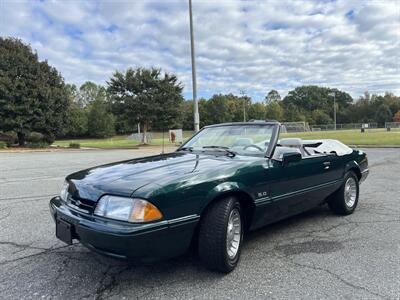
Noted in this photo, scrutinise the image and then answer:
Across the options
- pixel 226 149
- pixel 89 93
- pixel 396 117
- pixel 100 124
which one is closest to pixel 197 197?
pixel 226 149

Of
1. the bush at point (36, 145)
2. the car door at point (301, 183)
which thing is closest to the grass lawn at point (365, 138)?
the car door at point (301, 183)

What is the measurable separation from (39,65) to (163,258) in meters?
30.7

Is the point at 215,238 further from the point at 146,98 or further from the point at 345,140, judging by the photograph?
the point at 146,98

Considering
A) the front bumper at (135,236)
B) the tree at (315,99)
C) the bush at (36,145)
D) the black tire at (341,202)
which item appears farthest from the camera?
the tree at (315,99)

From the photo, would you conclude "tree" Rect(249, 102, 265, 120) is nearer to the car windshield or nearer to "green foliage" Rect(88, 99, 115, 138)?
"green foliage" Rect(88, 99, 115, 138)

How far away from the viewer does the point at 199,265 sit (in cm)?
355

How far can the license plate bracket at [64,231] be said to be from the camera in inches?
124

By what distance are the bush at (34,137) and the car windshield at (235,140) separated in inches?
1100

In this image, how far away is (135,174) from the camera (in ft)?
10.9

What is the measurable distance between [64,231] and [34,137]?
A: 1163 inches

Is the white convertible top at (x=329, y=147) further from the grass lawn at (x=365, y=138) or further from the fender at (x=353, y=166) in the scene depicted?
the grass lawn at (x=365, y=138)

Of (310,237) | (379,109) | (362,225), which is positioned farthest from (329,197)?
(379,109)

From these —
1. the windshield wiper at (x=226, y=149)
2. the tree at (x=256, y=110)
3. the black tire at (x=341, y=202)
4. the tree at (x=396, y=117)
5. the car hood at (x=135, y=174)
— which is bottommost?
the black tire at (x=341, y=202)

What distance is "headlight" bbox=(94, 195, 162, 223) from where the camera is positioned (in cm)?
283
